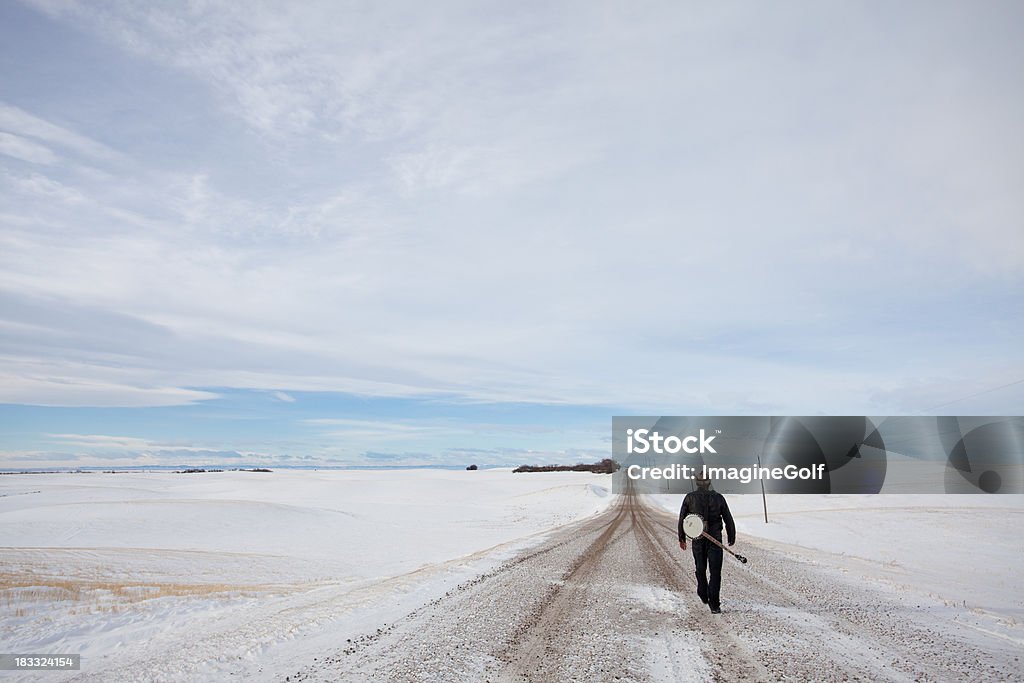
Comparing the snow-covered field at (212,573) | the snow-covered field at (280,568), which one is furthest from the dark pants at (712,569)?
the snow-covered field at (212,573)

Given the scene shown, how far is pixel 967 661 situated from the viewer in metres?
7.47

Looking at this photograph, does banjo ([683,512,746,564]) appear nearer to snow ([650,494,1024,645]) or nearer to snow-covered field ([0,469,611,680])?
snow ([650,494,1024,645])

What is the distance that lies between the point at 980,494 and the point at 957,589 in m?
49.7

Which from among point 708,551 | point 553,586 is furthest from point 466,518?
point 708,551

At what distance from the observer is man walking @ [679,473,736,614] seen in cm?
1016

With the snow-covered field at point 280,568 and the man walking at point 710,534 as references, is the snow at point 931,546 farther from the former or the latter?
the man walking at point 710,534

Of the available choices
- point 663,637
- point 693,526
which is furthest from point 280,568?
point 663,637

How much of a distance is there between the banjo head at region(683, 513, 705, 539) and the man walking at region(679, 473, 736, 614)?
0.09 metres

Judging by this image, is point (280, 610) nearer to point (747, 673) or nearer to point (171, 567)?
point (747, 673)

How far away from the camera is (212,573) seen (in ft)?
58.5

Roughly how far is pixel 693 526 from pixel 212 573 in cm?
1533

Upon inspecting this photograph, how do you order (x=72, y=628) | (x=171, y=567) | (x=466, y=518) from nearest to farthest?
1. (x=72, y=628)
2. (x=171, y=567)
3. (x=466, y=518)

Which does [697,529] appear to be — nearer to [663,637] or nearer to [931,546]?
[663,637]

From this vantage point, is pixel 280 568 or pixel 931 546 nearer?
pixel 280 568
